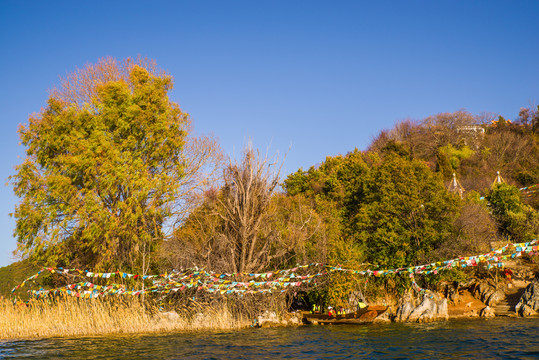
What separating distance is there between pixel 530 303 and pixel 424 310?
20.9 ft

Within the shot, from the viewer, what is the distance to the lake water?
45.1ft

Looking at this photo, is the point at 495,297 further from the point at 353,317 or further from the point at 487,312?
the point at 353,317

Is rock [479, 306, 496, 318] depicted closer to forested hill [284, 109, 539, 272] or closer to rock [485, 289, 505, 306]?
rock [485, 289, 505, 306]

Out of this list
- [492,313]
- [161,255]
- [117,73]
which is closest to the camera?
[161,255]

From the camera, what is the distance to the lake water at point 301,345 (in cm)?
1376

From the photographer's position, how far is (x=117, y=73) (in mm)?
31422

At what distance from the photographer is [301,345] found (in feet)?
53.0

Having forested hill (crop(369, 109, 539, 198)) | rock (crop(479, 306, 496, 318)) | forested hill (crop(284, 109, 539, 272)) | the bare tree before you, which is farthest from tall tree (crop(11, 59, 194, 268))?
forested hill (crop(369, 109, 539, 198))

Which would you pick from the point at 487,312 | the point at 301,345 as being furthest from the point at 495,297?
the point at 301,345

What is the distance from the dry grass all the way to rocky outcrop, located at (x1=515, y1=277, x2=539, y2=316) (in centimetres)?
1731

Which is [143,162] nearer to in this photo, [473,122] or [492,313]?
[492,313]

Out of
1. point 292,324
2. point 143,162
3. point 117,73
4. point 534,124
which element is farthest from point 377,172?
point 534,124

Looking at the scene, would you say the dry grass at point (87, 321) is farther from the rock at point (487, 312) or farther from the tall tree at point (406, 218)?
the rock at point (487, 312)

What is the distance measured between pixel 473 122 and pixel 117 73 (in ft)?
234
